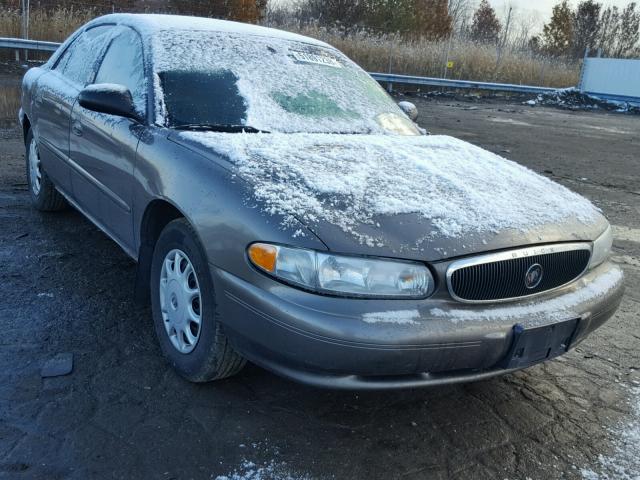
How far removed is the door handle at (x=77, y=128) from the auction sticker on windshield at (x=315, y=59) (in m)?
1.33

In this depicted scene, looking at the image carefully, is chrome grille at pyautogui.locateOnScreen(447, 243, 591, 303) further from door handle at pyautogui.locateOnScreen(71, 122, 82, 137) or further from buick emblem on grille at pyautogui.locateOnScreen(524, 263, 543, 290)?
door handle at pyautogui.locateOnScreen(71, 122, 82, 137)

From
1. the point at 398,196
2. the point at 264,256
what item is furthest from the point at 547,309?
the point at 264,256

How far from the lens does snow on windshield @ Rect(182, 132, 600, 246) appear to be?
2.22m

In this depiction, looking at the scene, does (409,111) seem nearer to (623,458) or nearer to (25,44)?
(623,458)

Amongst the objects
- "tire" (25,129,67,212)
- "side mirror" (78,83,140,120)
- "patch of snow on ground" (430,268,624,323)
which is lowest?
"tire" (25,129,67,212)

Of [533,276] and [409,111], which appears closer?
[533,276]

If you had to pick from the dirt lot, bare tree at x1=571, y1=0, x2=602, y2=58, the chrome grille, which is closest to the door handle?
the dirt lot

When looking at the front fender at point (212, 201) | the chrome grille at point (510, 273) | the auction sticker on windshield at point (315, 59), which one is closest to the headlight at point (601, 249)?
the chrome grille at point (510, 273)

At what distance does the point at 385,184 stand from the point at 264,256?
2.24 ft

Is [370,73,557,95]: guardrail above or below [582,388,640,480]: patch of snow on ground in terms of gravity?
above

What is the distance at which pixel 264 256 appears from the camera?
6.86ft

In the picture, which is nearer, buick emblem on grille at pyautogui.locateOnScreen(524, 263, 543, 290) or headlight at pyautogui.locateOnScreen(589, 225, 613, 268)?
buick emblem on grille at pyautogui.locateOnScreen(524, 263, 543, 290)

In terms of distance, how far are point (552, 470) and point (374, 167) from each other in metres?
1.42

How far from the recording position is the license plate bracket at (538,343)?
2168 millimetres
